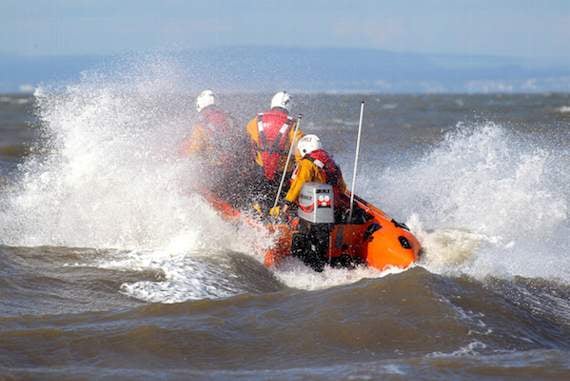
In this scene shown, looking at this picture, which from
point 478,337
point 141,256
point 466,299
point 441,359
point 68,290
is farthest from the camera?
point 141,256

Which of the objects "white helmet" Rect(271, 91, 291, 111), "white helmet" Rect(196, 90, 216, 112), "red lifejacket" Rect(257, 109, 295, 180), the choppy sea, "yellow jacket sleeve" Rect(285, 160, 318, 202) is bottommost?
the choppy sea

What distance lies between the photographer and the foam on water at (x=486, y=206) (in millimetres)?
10367

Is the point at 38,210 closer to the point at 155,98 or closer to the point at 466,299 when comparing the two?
the point at 155,98

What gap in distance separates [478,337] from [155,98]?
8211 millimetres

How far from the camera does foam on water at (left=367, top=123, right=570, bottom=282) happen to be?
10.4 metres

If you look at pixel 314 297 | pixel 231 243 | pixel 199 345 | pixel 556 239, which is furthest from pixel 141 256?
pixel 556 239

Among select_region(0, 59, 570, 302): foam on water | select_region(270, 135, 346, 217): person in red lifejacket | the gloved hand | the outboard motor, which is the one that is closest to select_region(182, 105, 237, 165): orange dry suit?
select_region(0, 59, 570, 302): foam on water

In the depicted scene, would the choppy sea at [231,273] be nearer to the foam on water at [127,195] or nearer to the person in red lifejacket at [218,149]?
the foam on water at [127,195]

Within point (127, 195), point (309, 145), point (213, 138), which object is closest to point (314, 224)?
point (309, 145)

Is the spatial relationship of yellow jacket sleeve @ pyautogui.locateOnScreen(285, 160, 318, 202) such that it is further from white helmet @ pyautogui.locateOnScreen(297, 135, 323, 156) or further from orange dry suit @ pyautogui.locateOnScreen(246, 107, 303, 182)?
orange dry suit @ pyautogui.locateOnScreen(246, 107, 303, 182)

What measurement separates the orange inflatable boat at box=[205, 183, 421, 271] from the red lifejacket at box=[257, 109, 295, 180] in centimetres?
97

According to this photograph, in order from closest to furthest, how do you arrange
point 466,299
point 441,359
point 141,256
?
point 441,359 → point 466,299 → point 141,256

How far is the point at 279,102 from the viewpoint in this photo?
11.4 m

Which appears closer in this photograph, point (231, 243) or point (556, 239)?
point (231, 243)
